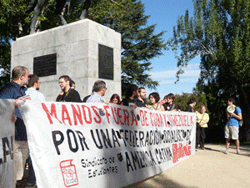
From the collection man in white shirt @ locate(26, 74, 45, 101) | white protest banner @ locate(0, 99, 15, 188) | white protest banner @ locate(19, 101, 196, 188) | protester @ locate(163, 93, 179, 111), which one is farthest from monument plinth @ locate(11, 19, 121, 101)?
white protest banner @ locate(0, 99, 15, 188)

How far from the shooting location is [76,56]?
6.82 m

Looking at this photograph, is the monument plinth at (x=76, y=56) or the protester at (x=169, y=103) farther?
the protester at (x=169, y=103)

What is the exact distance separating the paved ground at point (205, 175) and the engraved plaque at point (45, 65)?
439 cm

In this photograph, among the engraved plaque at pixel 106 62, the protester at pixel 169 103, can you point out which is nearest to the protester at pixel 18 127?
the engraved plaque at pixel 106 62

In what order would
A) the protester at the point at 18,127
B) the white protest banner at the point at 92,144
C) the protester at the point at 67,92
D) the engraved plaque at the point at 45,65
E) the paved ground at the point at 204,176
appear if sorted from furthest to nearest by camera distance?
1. the engraved plaque at the point at 45,65
2. the protester at the point at 67,92
3. the paved ground at the point at 204,176
4. the protester at the point at 18,127
5. the white protest banner at the point at 92,144

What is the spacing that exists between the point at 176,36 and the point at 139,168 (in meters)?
17.7

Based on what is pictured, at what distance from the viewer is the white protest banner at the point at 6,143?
8.29 ft

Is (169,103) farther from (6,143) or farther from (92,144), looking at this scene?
(6,143)

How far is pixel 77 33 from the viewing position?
686 cm

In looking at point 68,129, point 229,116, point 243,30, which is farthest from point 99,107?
point 243,30

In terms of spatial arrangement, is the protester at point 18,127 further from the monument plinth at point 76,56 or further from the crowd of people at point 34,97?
the monument plinth at point 76,56

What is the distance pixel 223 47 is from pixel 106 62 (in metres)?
11.6

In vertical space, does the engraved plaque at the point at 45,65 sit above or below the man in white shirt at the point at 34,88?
above

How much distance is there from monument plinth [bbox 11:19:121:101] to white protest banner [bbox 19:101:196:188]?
2.35 metres
